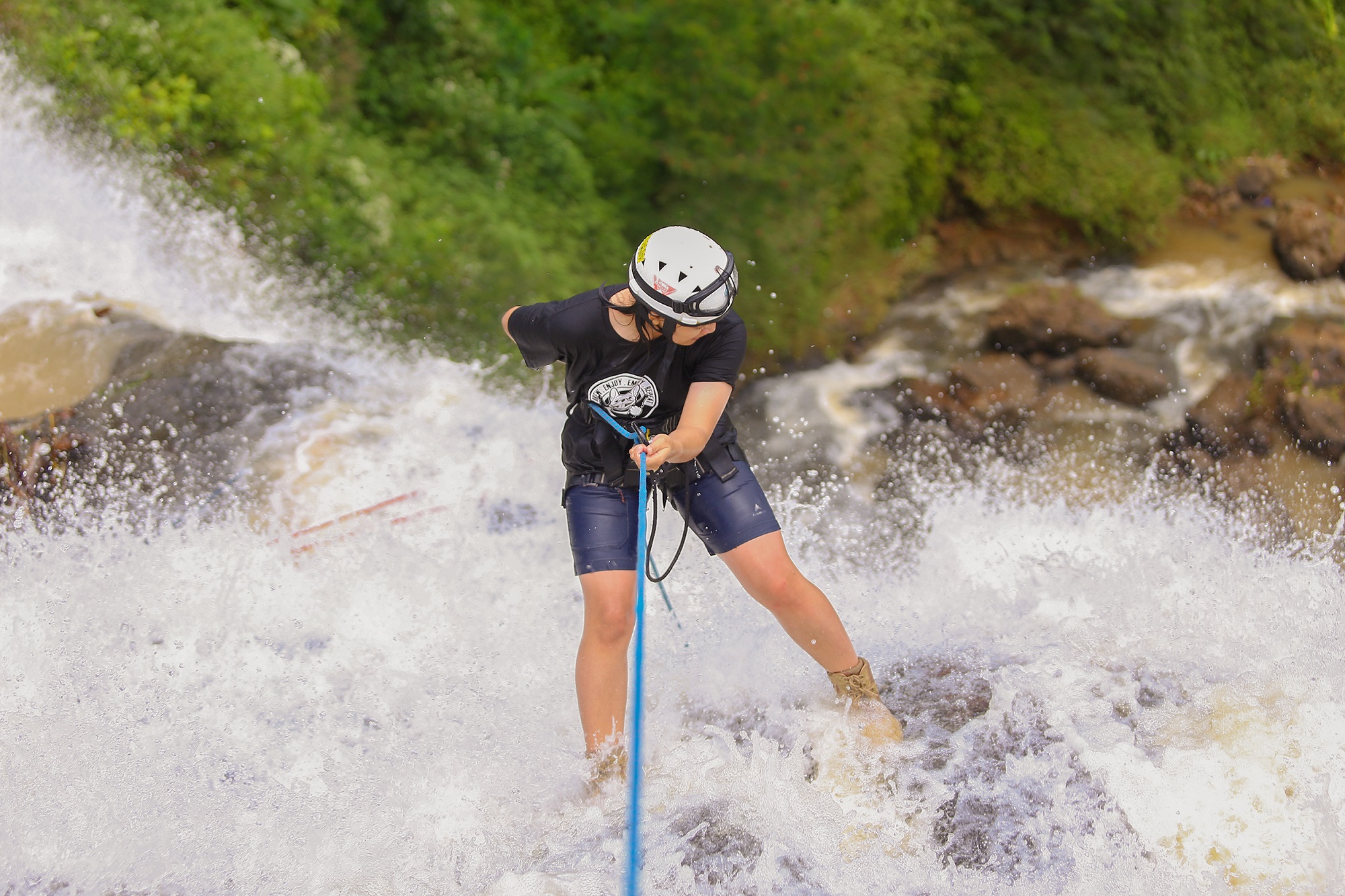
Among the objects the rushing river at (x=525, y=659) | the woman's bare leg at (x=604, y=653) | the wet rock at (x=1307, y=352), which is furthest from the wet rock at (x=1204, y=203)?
the woman's bare leg at (x=604, y=653)

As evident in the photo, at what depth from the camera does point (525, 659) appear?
4168 mm

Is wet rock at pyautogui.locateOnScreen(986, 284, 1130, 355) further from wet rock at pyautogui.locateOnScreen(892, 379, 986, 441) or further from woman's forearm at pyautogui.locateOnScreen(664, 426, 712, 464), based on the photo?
woman's forearm at pyautogui.locateOnScreen(664, 426, 712, 464)

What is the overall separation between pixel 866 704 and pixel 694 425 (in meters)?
1.35

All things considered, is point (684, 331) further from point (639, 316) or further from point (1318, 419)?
point (1318, 419)

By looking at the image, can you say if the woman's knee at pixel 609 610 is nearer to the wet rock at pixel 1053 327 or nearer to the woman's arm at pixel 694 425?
the woman's arm at pixel 694 425

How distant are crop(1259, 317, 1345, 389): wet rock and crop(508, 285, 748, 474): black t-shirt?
5.72 m

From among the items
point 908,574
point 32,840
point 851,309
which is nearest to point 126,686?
point 32,840

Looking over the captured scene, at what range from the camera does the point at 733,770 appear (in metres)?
3.26

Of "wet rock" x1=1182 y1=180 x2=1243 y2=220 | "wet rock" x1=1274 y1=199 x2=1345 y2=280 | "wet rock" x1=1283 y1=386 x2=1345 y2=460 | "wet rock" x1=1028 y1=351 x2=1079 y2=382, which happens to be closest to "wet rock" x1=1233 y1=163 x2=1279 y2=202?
"wet rock" x1=1182 y1=180 x2=1243 y2=220

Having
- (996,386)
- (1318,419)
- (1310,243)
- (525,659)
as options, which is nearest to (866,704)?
(525,659)

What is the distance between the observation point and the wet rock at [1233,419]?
6.32 m

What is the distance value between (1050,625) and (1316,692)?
1018 millimetres

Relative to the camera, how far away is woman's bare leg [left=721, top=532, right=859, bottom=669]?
3146 millimetres

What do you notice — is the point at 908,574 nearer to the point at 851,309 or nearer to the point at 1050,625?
the point at 1050,625
